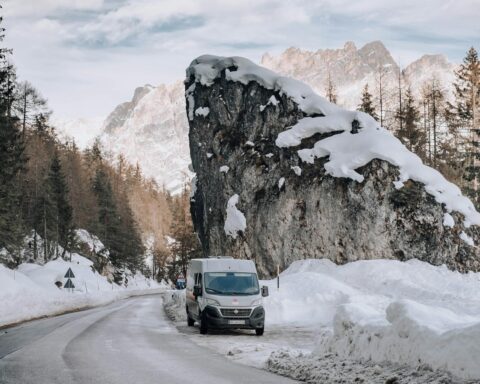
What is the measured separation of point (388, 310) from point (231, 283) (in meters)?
11.0

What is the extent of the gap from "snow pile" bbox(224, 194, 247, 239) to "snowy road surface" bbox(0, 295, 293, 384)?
24246 millimetres

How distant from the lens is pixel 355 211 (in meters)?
34.7

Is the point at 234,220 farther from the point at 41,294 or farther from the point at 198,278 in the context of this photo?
the point at 198,278

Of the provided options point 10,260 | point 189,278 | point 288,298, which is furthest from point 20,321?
point 10,260

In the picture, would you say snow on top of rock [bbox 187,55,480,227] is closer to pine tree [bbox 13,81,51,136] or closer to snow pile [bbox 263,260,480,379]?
snow pile [bbox 263,260,480,379]

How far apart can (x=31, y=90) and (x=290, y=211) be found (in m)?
39.0

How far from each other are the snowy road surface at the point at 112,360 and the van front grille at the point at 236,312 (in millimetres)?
1725

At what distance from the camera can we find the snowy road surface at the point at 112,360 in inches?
375

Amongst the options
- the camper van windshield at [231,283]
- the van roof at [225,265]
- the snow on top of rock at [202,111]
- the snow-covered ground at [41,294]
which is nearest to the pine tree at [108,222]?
the snow-covered ground at [41,294]

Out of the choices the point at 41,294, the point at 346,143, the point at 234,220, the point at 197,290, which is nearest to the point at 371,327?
the point at 197,290

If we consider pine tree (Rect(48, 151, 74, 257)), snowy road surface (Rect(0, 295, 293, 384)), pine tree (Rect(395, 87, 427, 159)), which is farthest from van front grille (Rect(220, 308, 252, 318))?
pine tree (Rect(395, 87, 427, 159))

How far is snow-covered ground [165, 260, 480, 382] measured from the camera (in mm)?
7711

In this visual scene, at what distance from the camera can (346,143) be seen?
3709 centimetres

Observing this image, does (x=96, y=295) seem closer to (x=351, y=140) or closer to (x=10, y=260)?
(x=10, y=260)
